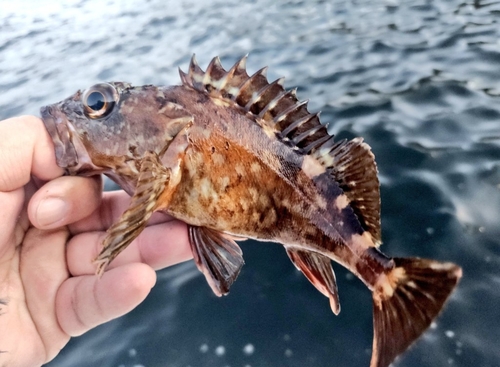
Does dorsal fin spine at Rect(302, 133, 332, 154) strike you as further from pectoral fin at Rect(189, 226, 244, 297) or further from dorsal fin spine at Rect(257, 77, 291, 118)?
pectoral fin at Rect(189, 226, 244, 297)

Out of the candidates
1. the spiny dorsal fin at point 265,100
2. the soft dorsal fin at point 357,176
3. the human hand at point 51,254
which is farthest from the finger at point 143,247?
the soft dorsal fin at point 357,176

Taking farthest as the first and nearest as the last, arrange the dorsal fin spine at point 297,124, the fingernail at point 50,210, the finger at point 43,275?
1. the finger at point 43,275
2. the dorsal fin spine at point 297,124
3. the fingernail at point 50,210

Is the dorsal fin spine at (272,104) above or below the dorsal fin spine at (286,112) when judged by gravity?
above

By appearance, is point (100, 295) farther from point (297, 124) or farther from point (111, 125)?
point (297, 124)

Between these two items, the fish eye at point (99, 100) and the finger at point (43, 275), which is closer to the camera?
the fish eye at point (99, 100)

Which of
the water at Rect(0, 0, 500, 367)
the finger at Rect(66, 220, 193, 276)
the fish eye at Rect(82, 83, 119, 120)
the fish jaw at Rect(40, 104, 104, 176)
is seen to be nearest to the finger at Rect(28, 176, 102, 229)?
the fish jaw at Rect(40, 104, 104, 176)

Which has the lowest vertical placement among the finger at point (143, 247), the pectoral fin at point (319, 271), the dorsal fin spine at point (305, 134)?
the pectoral fin at point (319, 271)

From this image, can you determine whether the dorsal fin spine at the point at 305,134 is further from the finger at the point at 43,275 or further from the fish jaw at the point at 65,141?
the finger at the point at 43,275
